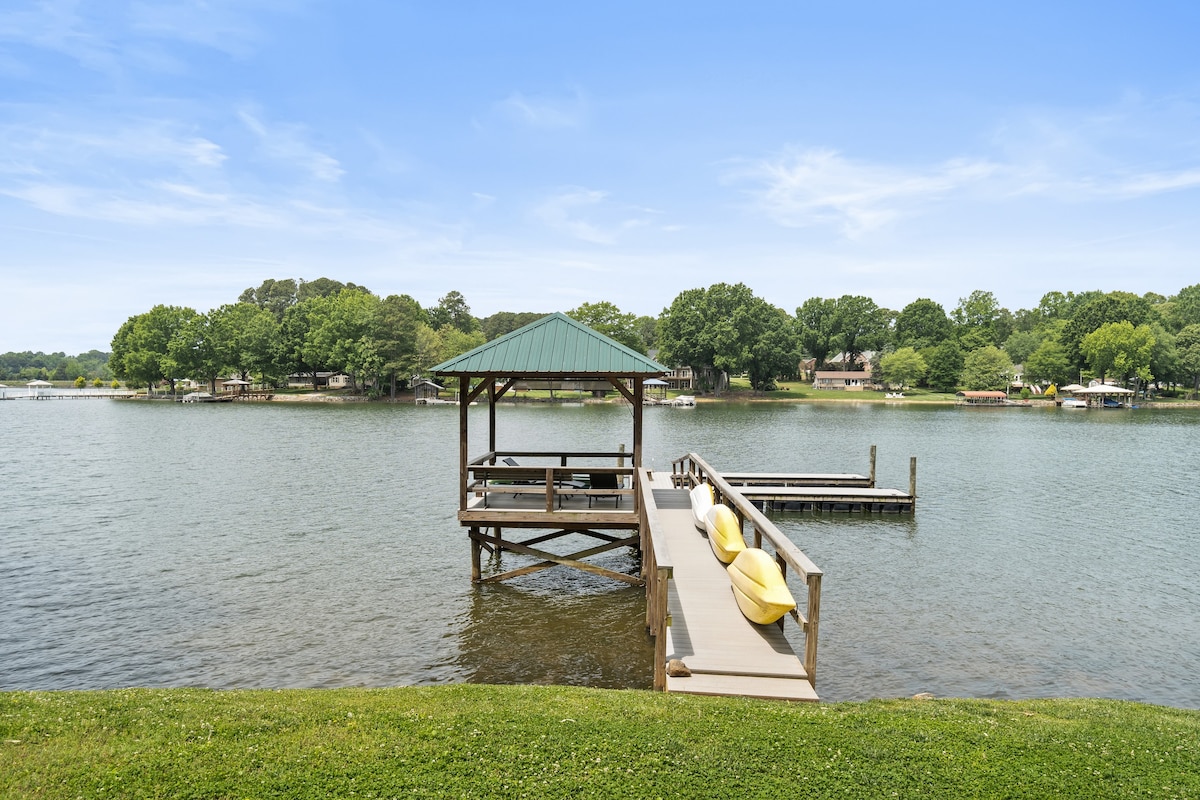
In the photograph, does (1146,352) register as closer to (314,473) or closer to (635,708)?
(314,473)

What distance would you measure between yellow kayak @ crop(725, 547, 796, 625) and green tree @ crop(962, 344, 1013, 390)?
107471 mm

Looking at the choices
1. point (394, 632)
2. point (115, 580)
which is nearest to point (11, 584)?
point (115, 580)

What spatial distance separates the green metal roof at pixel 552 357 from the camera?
14000 millimetres

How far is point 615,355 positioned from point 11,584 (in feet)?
47.8

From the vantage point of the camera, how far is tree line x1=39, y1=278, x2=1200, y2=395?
313 feet

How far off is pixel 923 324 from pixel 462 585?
126m

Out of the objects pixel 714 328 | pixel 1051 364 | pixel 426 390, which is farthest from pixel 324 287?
pixel 1051 364

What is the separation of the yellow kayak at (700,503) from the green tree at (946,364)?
4282 inches

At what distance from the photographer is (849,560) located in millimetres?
19094

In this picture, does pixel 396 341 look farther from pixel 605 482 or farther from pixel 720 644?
pixel 720 644

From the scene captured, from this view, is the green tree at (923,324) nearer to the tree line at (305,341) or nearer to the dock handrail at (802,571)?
the tree line at (305,341)

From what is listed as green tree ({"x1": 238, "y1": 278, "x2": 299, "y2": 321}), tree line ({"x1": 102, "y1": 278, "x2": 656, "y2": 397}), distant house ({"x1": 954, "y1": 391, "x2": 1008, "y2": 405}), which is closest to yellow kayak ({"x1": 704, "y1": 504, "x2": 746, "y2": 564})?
tree line ({"x1": 102, "y1": 278, "x2": 656, "y2": 397})

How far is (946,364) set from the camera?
365 ft

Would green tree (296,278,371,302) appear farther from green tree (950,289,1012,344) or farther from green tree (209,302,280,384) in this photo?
green tree (950,289,1012,344)
